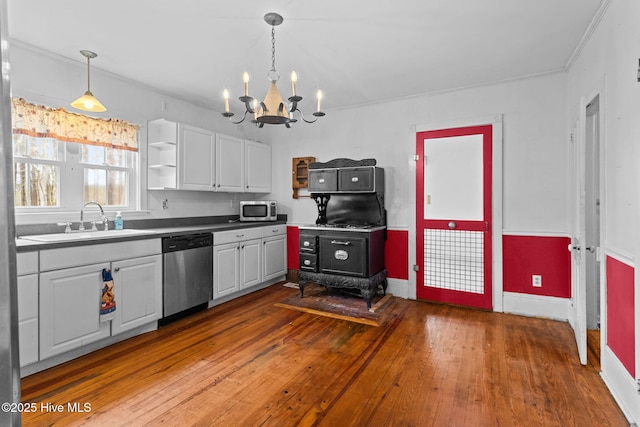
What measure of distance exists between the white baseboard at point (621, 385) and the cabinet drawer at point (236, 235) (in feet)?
11.6

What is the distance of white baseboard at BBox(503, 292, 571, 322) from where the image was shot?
3.35 meters

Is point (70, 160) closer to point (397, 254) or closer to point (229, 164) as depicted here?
point (229, 164)

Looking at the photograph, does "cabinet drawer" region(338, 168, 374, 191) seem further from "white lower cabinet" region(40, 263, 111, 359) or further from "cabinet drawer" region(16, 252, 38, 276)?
"cabinet drawer" region(16, 252, 38, 276)

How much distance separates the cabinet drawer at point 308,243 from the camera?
404 cm

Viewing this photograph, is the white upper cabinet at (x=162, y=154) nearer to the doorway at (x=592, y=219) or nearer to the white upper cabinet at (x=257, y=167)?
the white upper cabinet at (x=257, y=167)

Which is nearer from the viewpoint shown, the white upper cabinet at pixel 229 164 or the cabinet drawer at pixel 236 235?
the cabinet drawer at pixel 236 235

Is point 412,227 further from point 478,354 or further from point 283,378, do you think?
point 283,378

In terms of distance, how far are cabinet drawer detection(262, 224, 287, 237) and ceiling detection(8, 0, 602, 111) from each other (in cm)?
→ 191

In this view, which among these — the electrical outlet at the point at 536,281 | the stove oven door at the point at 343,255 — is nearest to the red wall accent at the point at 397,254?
the stove oven door at the point at 343,255

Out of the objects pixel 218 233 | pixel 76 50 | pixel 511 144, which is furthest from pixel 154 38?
pixel 511 144

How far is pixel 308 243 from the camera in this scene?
408 centimetres

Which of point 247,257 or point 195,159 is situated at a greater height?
point 195,159

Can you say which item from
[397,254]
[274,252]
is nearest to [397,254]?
[397,254]

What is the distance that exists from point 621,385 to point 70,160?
15.2 feet
